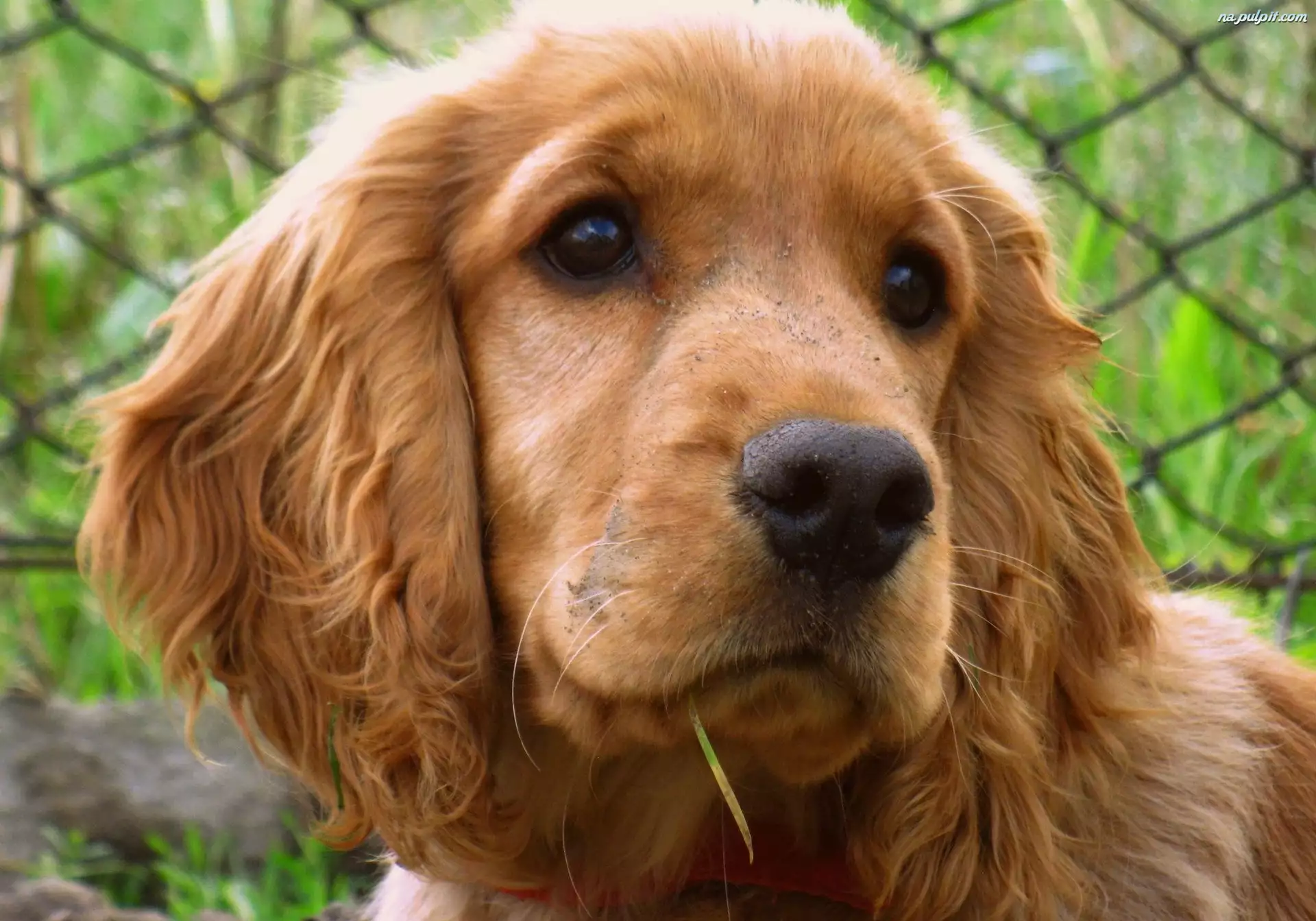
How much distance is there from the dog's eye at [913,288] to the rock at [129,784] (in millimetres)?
2023

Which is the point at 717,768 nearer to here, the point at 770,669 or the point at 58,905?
the point at 770,669

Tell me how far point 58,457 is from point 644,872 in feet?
10.3

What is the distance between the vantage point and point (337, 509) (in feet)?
7.61

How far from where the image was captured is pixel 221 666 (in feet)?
7.95

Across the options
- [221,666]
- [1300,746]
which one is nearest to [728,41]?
[221,666]

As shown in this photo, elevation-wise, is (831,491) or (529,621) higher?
(831,491)

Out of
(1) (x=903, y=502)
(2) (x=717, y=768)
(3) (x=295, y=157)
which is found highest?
(1) (x=903, y=502)

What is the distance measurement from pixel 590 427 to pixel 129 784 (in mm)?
2175

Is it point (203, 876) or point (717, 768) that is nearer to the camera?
point (717, 768)

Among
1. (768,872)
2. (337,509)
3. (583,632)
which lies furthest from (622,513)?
(768,872)

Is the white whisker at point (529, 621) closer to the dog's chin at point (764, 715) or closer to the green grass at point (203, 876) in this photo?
the dog's chin at point (764, 715)

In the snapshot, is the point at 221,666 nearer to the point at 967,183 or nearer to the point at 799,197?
the point at 799,197

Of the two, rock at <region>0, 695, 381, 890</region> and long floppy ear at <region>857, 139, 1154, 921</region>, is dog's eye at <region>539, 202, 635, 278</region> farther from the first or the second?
rock at <region>0, 695, 381, 890</region>

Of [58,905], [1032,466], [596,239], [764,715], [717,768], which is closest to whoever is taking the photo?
[764,715]
